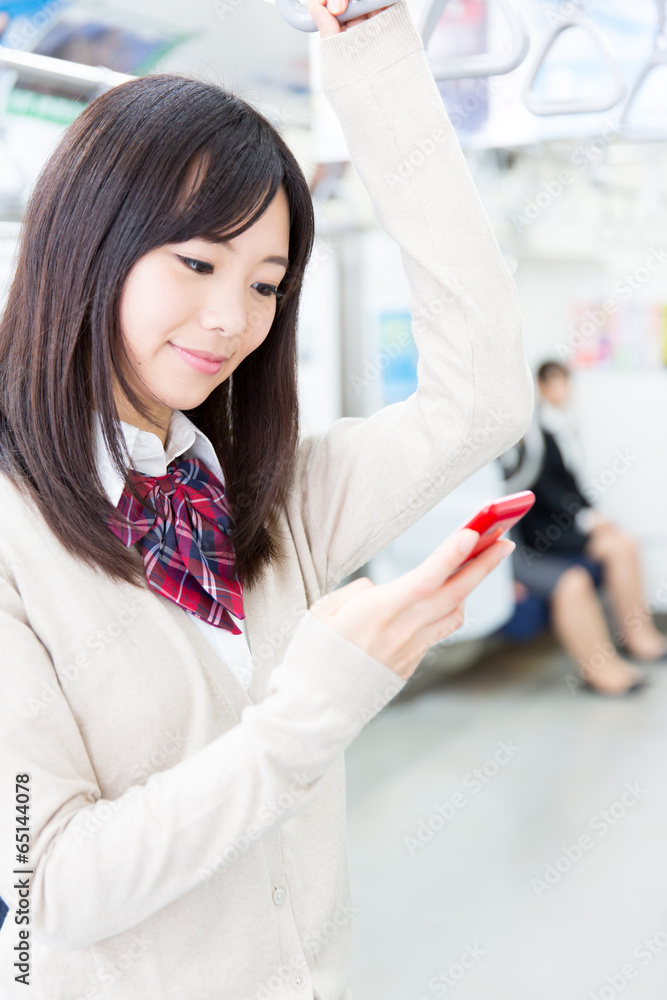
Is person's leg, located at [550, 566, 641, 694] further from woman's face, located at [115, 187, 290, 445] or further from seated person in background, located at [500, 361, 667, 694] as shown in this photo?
woman's face, located at [115, 187, 290, 445]

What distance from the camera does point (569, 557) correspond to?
4.17 meters

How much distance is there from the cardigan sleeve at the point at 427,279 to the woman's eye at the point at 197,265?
0.18m

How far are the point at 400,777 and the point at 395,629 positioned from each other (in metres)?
2.59

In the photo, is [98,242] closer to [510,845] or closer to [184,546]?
[184,546]

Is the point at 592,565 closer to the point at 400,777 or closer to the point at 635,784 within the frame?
the point at 635,784

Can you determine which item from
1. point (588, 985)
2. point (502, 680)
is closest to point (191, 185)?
point (588, 985)

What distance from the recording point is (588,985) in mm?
2150

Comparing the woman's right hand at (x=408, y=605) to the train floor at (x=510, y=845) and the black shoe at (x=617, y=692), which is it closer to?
the train floor at (x=510, y=845)

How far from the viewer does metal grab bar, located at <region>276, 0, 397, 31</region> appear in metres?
0.84

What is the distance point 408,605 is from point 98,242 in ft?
1.54

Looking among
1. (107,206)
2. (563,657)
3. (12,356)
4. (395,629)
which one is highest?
(107,206)

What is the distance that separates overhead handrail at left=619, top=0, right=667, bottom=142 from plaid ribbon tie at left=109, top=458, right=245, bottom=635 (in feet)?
Result: 3.31

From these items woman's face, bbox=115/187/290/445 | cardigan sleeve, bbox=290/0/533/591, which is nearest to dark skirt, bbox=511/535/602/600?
cardigan sleeve, bbox=290/0/533/591

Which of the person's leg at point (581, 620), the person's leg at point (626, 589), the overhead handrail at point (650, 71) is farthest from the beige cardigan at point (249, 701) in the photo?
the person's leg at point (626, 589)
